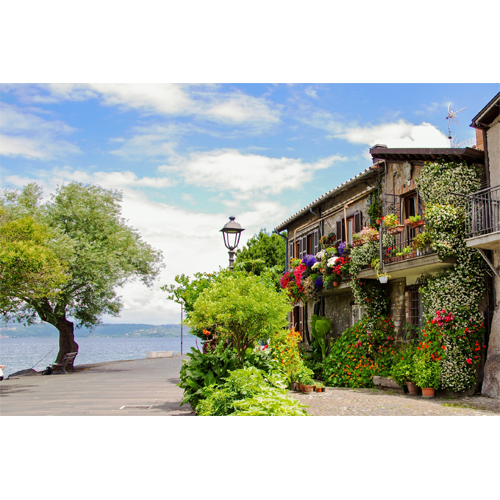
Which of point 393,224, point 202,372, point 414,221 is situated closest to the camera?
point 202,372

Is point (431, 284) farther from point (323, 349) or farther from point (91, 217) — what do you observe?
point (91, 217)

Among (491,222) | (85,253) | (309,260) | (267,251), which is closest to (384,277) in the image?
(491,222)

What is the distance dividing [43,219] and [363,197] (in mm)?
15217

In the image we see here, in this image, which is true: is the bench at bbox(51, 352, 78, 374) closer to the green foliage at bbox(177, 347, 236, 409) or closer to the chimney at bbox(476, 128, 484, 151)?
the green foliage at bbox(177, 347, 236, 409)

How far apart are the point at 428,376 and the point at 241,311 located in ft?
17.9

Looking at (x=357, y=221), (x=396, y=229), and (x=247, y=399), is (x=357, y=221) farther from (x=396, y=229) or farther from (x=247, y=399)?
(x=247, y=399)

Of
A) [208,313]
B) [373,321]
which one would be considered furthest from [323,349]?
[208,313]

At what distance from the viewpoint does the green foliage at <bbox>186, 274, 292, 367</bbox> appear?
805 centimetres

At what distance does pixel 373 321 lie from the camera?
13789 mm

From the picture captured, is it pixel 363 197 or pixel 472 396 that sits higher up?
pixel 363 197

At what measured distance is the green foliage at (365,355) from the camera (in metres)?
13.2

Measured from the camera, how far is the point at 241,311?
8.01 m

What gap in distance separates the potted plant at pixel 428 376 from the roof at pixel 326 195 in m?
6.00

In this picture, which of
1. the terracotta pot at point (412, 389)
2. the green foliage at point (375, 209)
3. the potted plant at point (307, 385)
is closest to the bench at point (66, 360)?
the potted plant at point (307, 385)
